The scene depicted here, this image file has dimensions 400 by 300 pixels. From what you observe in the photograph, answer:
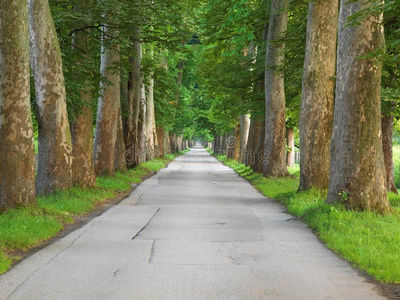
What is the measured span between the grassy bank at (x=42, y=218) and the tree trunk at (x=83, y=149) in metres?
0.48

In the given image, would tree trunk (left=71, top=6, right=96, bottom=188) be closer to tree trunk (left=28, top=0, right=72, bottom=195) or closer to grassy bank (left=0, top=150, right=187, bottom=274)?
grassy bank (left=0, top=150, right=187, bottom=274)

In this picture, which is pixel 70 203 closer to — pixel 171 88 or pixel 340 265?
pixel 340 265

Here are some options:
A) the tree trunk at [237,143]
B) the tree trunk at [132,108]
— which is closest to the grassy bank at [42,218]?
the tree trunk at [132,108]

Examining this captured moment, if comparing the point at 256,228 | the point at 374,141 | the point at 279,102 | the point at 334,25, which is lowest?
the point at 256,228

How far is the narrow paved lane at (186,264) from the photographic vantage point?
5.53 m

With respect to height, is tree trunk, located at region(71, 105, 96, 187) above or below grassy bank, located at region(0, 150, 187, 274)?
above

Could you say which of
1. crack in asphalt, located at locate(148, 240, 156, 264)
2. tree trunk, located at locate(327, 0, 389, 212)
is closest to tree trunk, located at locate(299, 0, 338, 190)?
tree trunk, located at locate(327, 0, 389, 212)

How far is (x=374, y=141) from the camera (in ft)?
35.1

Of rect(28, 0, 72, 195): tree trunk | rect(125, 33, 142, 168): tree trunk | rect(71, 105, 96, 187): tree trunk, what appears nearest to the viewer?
rect(28, 0, 72, 195): tree trunk

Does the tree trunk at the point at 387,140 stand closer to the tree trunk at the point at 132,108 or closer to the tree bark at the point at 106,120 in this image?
the tree bark at the point at 106,120

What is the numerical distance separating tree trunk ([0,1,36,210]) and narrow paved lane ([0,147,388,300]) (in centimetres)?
168

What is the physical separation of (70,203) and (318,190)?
6.81m

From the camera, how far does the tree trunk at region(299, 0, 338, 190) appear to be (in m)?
15.0

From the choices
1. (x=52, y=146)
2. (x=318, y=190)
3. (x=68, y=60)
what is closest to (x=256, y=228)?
(x=318, y=190)
